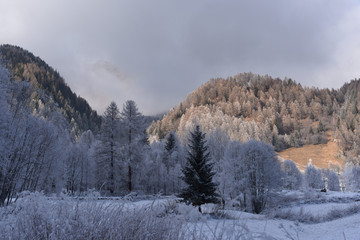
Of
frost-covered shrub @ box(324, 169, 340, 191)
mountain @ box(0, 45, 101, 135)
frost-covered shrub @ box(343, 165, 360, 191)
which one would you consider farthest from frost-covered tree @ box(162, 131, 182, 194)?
mountain @ box(0, 45, 101, 135)

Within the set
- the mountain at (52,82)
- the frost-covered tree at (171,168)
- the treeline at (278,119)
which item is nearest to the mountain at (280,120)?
the treeline at (278,119)

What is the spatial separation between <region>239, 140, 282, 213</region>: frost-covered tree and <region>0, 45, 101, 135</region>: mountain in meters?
137

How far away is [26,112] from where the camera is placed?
16.2 metres

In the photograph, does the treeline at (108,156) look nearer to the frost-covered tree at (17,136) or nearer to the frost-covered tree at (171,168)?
the frost-covered tree at (17,136)

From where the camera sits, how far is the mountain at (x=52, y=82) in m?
160

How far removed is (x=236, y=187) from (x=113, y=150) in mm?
17038

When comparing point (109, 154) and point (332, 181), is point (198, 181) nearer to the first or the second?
point (109, 154)

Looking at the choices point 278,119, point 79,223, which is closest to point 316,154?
point 278,119

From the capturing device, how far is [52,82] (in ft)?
584

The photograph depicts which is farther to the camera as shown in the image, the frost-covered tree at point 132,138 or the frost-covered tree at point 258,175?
the frost-covered tree at point 258,175

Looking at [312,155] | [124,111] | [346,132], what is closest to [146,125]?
[124,111]

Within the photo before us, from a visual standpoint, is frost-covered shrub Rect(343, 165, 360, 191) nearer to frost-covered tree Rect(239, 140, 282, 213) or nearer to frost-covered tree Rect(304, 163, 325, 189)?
frost-covered tree Rect(304, 163, 325, 189)

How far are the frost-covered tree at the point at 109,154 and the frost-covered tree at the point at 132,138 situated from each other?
921 millimetres

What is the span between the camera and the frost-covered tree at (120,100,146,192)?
2731 centimetres
